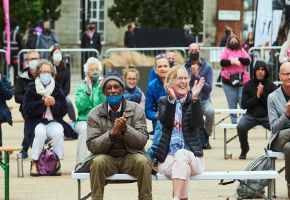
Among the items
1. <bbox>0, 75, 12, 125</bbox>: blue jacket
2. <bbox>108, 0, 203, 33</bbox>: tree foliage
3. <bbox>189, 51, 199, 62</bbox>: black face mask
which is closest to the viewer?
<bbox>0, 75, 12, 125</bbox>: blue jacket

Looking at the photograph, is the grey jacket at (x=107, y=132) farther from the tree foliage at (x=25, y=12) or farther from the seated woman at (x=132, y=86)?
the tree foliage at (x=25, y=12)

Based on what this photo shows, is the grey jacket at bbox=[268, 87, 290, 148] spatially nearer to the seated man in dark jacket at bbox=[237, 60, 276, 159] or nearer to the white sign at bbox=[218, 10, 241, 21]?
the seated man in dark jacket at bbox=[237, 60, 276, 159]

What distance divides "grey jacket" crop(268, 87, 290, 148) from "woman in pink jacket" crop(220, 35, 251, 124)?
7533mm

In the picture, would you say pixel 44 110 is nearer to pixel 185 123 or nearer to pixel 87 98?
pixel 87 98

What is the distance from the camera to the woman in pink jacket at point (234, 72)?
73.4 feet

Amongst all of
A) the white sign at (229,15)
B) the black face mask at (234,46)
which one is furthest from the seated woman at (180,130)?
the white sign at (229,15)

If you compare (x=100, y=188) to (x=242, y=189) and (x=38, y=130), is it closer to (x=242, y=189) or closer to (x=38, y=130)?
(x=242, y=189)

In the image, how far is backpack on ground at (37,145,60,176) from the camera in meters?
16.7

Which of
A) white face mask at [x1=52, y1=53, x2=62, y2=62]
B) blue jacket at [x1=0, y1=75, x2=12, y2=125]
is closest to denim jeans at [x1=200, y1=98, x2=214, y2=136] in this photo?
white face mask at [x1=52, y1=53, x2=62, y2=62]

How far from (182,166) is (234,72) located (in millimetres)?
9946

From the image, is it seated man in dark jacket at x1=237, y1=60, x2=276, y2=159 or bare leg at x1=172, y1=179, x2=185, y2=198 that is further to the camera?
seated man in dark jacket at x1=237, y1=60, x2=276, y2=159

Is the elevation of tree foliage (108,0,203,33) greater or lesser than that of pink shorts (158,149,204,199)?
lesser

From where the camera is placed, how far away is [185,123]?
13078 millimetres

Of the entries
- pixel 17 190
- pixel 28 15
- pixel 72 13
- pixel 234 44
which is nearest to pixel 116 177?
pixel 17 190
